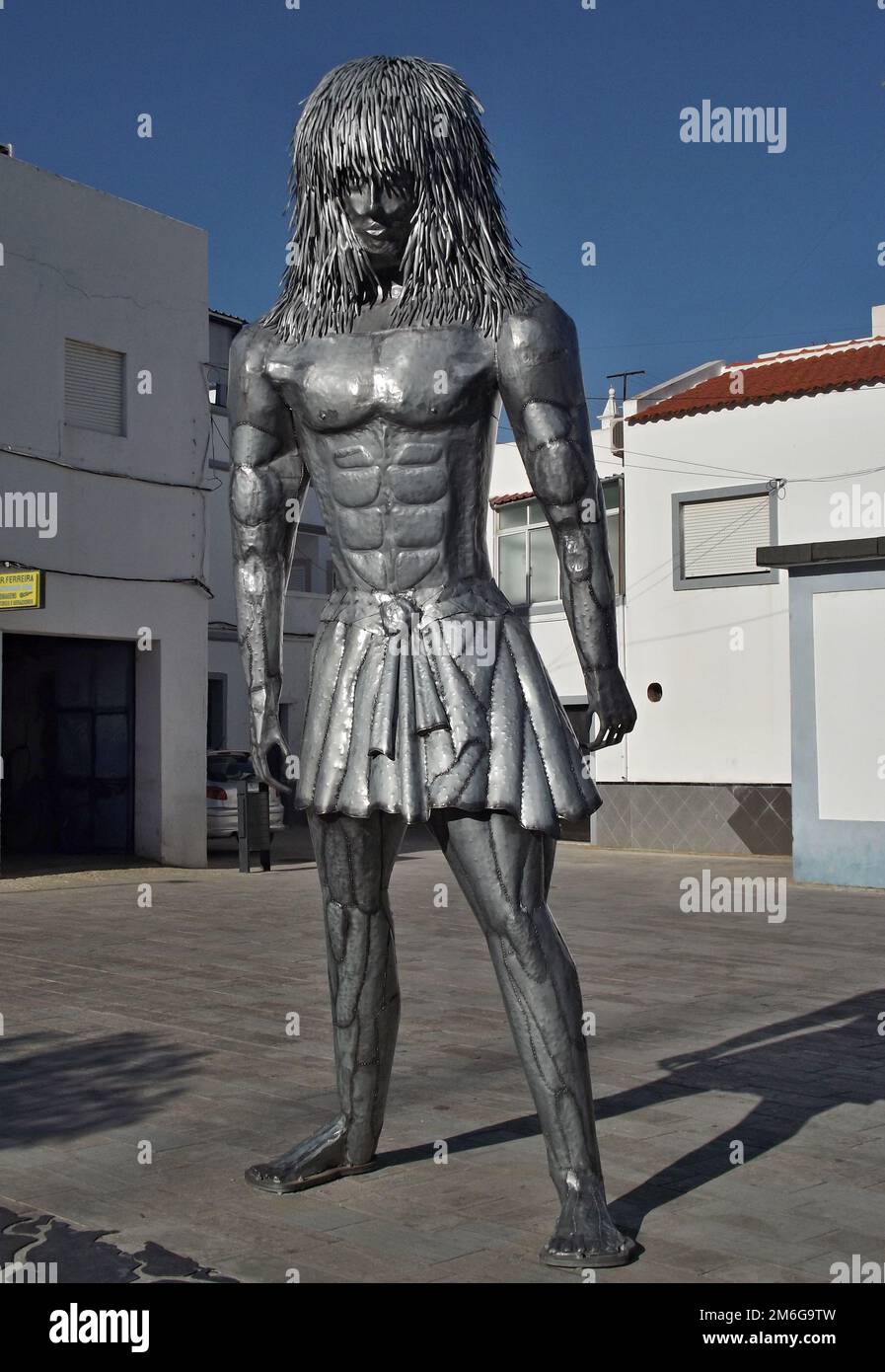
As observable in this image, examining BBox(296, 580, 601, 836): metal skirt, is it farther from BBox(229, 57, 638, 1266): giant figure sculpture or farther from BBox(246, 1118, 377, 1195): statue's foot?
BBox(246, 1118, 377, 1195): statue's foot

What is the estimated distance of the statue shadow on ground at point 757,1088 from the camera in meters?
4.09

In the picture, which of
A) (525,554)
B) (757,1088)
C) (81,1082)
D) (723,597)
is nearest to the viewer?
(757,1088)

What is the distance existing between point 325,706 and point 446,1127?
170cm

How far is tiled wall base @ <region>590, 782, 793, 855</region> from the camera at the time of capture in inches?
751

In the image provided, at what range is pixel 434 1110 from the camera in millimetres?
4844

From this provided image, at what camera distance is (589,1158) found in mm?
3391

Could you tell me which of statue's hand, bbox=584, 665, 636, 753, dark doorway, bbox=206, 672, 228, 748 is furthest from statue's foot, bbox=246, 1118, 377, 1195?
dark doorway, bbox=206, 672, 228, 748

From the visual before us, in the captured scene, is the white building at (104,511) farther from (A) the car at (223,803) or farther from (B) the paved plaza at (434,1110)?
(B) the paved plaza at (434,1110)

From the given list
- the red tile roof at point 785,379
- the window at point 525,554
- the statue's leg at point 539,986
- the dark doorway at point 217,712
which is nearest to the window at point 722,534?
the red tile roof at point 785,379

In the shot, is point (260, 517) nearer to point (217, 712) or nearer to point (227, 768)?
point (227, 768)

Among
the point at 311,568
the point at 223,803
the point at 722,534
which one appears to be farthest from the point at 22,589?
the point at 311,568

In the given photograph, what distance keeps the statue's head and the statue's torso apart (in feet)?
Result: 0.31

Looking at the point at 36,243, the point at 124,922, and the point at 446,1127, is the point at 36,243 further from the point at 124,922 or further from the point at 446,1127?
the point at 446,1127

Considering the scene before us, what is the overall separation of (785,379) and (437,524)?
17986 mm
